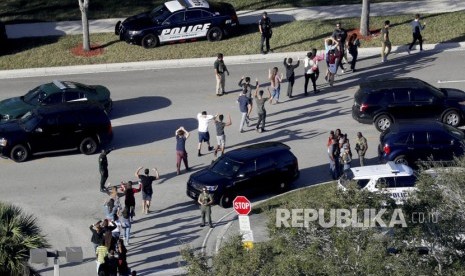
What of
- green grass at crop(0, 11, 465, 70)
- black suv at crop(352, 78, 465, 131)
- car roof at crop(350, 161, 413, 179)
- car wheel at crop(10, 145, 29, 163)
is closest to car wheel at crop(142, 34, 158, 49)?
green grass at crop(0, 11, 465, 70)

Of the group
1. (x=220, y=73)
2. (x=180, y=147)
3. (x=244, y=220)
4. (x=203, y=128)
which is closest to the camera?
(x=244, y=220)

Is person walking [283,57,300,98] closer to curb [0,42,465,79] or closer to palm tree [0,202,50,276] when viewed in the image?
curb [0,42,465,79]

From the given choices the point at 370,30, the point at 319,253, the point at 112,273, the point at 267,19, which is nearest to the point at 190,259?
the point at 319,253

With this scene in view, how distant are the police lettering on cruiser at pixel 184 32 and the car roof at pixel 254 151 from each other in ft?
40.5

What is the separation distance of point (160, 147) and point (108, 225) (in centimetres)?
808

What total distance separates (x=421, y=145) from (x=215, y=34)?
14.1m

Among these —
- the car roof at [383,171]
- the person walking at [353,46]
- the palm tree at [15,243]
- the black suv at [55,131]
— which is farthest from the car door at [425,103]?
the palm tree at [15,243]

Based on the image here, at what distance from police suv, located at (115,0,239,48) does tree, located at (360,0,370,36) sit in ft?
16.0

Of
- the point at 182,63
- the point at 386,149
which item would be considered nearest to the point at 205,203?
the point at 386,149

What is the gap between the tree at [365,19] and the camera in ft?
138

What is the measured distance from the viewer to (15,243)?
21.9 m

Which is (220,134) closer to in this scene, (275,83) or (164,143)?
(164,143)

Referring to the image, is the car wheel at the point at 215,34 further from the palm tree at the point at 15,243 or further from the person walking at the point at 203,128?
the palm tree at the point at 15,243

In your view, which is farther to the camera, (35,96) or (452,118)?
(35,96)
